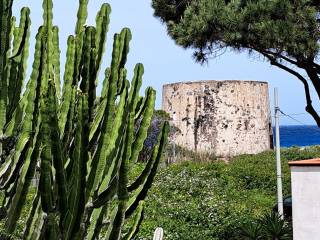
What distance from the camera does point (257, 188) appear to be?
62.7ft

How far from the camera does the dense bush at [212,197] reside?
12805 mm

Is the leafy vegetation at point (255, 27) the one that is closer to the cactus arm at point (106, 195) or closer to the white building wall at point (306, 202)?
the white building wall at point (306, 202)

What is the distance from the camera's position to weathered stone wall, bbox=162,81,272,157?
1016 inches

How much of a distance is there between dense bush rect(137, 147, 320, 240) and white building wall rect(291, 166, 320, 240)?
2424mm

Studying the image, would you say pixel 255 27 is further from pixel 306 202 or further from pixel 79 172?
pixel 79 172

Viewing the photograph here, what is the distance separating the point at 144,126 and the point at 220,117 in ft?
71.0

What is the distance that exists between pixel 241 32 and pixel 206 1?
31.3 inches

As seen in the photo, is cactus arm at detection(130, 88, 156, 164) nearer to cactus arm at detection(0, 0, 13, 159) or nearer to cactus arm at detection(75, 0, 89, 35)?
cactus arm at detection(75, 0, 89, 35)

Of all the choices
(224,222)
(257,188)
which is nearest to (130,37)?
(224,222)

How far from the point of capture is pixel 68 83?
4.26 m

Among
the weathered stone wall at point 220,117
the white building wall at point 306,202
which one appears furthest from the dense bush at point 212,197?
the white building wall at point 306,202

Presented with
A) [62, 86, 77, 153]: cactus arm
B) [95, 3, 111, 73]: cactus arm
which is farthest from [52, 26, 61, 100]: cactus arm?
[62, 86, 77, 153]: cactus arm

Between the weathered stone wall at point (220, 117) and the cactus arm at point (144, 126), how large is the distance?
69.9ft

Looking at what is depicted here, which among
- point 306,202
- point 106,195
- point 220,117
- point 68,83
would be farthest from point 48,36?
point 220,117
